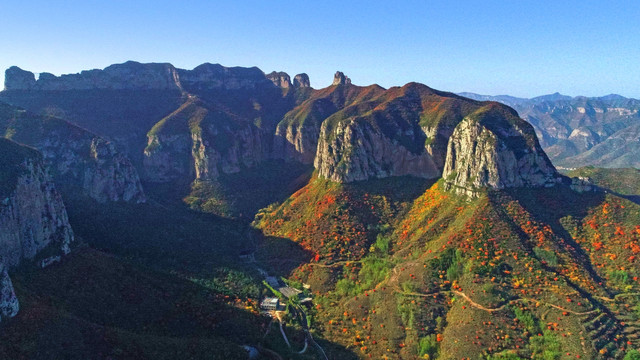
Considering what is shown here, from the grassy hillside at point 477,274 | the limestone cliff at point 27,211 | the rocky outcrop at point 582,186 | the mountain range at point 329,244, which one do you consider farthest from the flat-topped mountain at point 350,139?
the limestone cliff at point 27,211

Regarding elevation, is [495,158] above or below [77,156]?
above

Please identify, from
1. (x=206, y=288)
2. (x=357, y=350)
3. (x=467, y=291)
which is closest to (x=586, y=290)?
(x=467, y=291)

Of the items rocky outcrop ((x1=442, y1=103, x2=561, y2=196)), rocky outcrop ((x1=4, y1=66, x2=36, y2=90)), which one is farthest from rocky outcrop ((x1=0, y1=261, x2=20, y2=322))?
rocky outcrop ((x1=4, y1=66, x2=36, y2=90))

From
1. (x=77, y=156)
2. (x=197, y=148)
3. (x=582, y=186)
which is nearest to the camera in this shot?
(x=582, y=186)

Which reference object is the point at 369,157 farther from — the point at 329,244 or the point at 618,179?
the point at 618,179

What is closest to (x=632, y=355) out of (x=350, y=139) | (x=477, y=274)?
(x=477, y=274)
